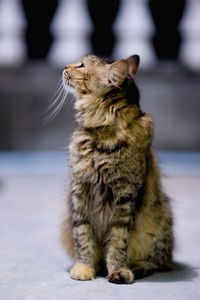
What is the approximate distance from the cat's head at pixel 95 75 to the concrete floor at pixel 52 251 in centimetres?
50

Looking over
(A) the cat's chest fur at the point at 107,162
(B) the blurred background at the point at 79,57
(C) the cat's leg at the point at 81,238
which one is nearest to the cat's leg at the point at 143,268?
(C) the cat's leg at the point at 81,238

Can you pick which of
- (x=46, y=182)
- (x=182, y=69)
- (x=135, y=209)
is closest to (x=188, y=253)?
(x=135, y=209)

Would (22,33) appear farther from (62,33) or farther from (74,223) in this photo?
(74,223)

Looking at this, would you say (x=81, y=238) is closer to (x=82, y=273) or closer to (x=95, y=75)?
(x=82, y=273)

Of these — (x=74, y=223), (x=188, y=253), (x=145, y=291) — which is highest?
(x=74, y=223)

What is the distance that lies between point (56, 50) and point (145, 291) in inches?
275

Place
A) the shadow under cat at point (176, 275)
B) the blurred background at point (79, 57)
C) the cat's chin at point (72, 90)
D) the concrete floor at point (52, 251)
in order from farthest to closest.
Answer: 1. the blurred background at point (79, 57)
2. the cat's chin at point (72, 90)
3. the shadow under cat at point (176, 275)
4. the concrete floor at point (52, 251)

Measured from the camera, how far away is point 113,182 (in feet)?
6.31

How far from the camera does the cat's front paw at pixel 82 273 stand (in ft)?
6.31

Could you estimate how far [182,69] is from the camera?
7910mm

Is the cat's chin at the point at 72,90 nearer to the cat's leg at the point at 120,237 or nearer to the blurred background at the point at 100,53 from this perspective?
the cat's leg at the point at 120,237

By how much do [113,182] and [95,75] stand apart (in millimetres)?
483

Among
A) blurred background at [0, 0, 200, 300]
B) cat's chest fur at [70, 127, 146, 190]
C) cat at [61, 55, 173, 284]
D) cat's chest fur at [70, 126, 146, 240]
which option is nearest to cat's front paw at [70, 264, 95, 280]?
cat at [61, 55, 173, 284]

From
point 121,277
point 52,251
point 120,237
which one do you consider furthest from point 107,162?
point 52,251
